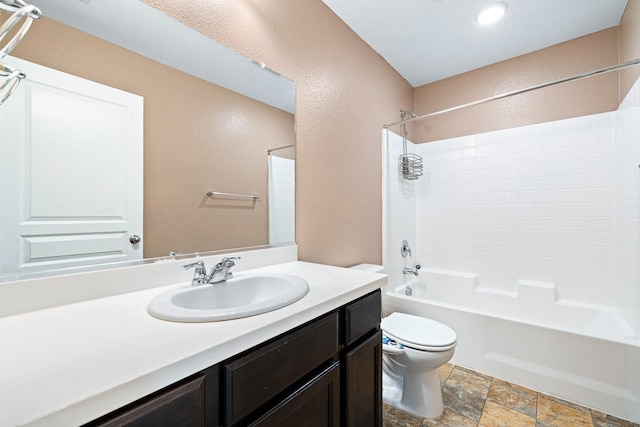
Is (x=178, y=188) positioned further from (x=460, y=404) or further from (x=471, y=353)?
(x=471, y=353)

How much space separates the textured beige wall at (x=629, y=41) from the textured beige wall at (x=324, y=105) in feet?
5.02

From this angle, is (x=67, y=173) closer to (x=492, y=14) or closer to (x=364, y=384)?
(x=364, y=384)

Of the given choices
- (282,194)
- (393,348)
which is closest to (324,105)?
Result: (282,194)

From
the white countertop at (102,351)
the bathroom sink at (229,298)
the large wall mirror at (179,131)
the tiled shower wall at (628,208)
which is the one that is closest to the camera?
the white countertop at (102,351)

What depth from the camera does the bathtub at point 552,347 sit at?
154 cm

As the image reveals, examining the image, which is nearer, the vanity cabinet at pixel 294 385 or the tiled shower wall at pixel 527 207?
the vanity cabinet at pixel 294 385

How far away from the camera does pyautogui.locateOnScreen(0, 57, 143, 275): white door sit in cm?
80

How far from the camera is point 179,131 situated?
116cm

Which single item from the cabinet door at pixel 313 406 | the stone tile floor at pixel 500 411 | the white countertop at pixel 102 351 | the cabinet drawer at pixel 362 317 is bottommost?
the stone tile floor at pixel 500 411

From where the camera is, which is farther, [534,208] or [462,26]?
[534,208]

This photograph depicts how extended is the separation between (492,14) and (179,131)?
2145 millimetres

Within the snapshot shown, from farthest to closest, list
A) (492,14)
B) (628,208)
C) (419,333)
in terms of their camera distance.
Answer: (492,14), (628,208), (419,333)

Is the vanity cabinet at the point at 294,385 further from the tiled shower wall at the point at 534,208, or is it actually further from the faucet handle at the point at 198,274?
the tiled shower wall at the point at 534,208

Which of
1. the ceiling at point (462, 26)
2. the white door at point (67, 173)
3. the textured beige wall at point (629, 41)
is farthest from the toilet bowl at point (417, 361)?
the ceiling at point (462, 26)
